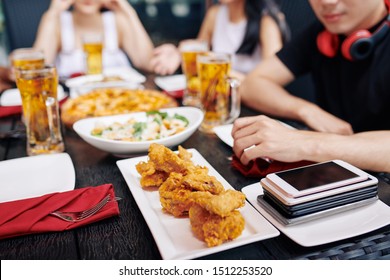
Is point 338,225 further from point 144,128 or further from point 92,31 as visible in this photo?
point 92,31

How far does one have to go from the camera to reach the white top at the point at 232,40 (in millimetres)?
2670

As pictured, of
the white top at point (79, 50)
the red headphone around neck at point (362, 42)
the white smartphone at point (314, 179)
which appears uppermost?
the red headphone around neck at point (362, 42)

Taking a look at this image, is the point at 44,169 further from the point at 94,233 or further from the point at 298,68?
the point at 298,68

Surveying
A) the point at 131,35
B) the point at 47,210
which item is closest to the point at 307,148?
the point at 47,210

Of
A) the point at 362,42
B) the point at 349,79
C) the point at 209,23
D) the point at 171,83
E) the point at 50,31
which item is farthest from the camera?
the point at 209,23

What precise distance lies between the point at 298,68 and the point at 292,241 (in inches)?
48.0

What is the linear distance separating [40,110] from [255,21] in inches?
70.9

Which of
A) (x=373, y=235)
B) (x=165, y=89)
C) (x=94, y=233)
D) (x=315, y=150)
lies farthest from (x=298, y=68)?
(x=94, y=233)

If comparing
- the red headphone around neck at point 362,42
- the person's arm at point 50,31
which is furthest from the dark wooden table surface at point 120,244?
the person's arm at point 50,31

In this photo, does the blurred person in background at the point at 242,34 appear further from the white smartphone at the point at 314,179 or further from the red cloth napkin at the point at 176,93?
the white smartphone at the point at 314,179

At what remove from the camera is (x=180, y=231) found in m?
0.71

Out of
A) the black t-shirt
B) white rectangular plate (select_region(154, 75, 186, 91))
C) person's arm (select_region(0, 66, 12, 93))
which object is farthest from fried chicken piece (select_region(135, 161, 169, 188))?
person's arm (select_region(0, 66, 12, 93))

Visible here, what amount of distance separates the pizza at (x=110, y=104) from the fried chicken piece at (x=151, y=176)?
486 millimetres

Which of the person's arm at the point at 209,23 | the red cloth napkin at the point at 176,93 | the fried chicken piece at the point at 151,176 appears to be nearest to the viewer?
the fried chicken piece at the point at 151,176
